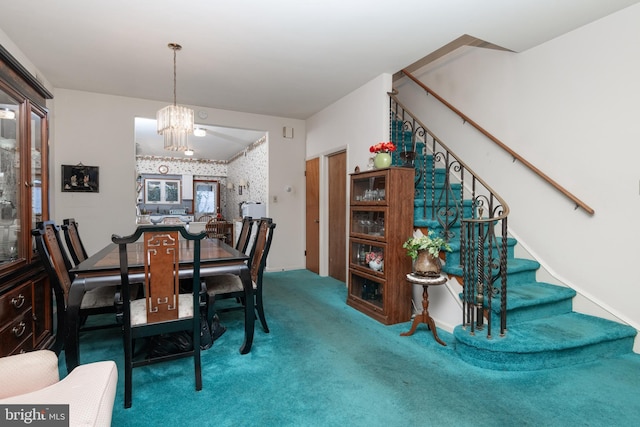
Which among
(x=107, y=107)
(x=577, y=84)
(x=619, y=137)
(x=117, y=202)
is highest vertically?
(x=107, y=107)

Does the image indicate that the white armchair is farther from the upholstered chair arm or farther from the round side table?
the round side table

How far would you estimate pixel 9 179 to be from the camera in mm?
2305

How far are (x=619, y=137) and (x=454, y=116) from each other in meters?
1.89

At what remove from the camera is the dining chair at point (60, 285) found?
7.36 ft

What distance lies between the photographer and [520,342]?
2.42 meters

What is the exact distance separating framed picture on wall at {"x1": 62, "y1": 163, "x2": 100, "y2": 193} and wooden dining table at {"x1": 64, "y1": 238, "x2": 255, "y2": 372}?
2155 millimetres

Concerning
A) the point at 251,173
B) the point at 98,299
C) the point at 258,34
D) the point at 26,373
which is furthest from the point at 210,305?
the point at 251,173

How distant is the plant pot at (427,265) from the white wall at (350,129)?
1.67 m

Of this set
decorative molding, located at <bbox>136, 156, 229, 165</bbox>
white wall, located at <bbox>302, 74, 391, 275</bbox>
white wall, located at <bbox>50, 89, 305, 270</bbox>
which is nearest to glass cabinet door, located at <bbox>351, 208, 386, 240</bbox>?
white wall, located at <bbox>302, 74, 391, 275</bbox>

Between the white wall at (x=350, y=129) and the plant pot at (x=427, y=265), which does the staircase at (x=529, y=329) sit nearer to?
the plant pot at (x=427, y=265)

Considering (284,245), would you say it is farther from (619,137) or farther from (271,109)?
(619,137)

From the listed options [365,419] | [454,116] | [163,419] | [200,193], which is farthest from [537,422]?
[200,193]

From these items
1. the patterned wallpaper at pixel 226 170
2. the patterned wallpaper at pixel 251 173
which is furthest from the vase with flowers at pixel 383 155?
the patterned wallpaper at pixel 226 170

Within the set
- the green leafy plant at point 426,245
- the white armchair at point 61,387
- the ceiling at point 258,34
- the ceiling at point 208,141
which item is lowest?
the white armchair at point 61,387
